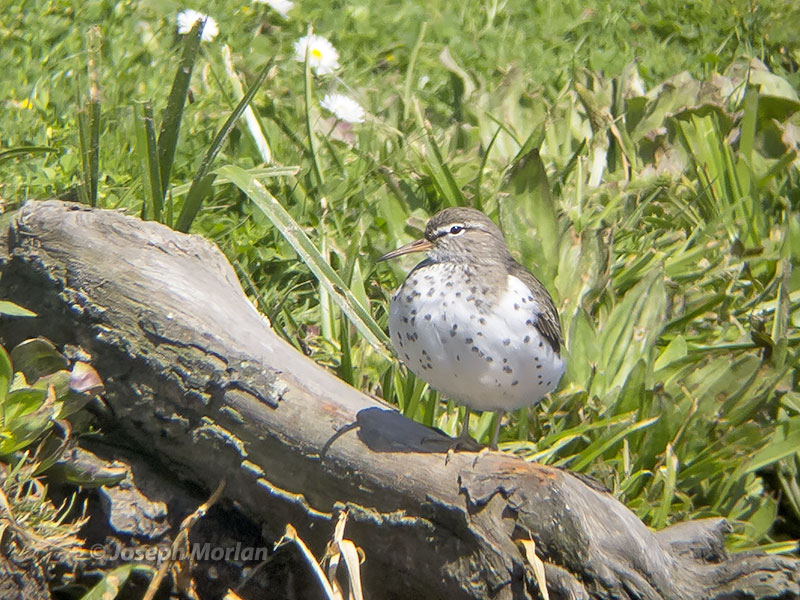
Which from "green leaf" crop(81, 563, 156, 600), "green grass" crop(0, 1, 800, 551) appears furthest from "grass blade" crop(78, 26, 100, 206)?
"green leaf" crop(81, 563, 156, 600)

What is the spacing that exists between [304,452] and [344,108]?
2.79 metres

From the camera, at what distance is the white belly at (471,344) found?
11.5ft

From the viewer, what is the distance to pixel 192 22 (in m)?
6.04

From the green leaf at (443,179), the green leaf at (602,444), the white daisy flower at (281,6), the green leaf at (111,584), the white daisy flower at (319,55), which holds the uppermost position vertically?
the white daisy flower at (281,6)

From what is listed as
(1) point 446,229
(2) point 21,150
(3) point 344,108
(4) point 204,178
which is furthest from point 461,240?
(3) point 344,108

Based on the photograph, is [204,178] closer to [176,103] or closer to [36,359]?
→ [176,103]

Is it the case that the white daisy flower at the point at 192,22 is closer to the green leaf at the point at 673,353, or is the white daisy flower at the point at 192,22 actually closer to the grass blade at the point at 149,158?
the grass blade at the point at 149,158

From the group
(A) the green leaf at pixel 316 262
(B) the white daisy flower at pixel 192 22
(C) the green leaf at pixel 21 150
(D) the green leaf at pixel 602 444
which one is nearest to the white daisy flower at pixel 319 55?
(B) the white daisy flower at pixel 192 22

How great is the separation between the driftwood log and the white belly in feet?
0.81

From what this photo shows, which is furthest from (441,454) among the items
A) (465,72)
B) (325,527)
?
(465,72)

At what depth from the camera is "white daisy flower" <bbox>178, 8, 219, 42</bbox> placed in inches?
239

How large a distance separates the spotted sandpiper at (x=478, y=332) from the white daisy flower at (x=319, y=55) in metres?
2.71

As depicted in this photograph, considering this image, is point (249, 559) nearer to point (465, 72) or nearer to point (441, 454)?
point (441, 454)

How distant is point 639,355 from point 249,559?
2.02 meters
